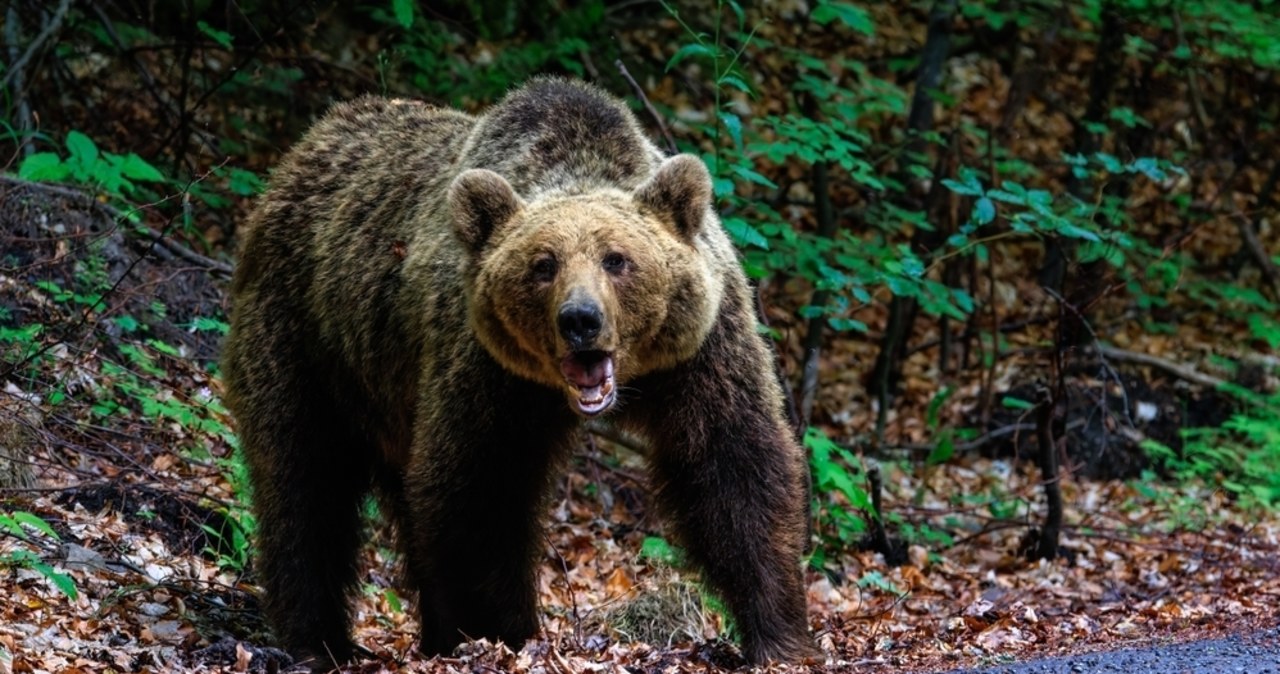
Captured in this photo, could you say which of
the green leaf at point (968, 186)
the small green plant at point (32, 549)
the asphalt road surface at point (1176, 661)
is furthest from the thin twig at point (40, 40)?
the asphalt road surface at point (1176, 661)

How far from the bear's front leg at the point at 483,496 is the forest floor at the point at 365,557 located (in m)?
0.24

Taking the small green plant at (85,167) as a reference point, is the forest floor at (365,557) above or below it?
below

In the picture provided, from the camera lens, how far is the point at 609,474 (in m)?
9.88

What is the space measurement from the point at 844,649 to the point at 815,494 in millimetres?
2774

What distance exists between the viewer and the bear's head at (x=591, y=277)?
16.9ft

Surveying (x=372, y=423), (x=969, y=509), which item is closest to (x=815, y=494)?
(x=969, y=509)

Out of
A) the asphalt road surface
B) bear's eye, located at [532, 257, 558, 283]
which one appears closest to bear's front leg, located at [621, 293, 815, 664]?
bear's eye, located at [532, 257, 558, 283]

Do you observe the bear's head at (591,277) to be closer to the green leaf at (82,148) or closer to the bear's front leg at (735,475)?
the bear's front leg at (735,475)

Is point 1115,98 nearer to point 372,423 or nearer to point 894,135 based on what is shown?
point 894,135

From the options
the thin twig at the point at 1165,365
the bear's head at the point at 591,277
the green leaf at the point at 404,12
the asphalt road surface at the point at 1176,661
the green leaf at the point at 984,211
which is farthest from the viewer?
the thin twig at the point at 1165,365

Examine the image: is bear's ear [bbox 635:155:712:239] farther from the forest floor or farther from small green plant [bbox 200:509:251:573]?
small green plant [bbox 200:509:251:573]

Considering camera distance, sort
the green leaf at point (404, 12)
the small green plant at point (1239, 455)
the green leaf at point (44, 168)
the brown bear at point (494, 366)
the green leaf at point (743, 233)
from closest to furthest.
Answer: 1. the brown bear at point (494, 366)
2. the green leaf at point (743, 233)
3. the green leaf at point (44, 168)
4. the green leaf at point (404, 12)
5. the small green plant at point (1239, 455)

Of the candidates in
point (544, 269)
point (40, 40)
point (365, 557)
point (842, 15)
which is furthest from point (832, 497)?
point (40, 40)

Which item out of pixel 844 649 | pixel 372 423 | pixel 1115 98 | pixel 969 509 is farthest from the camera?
pixel 1115 98
